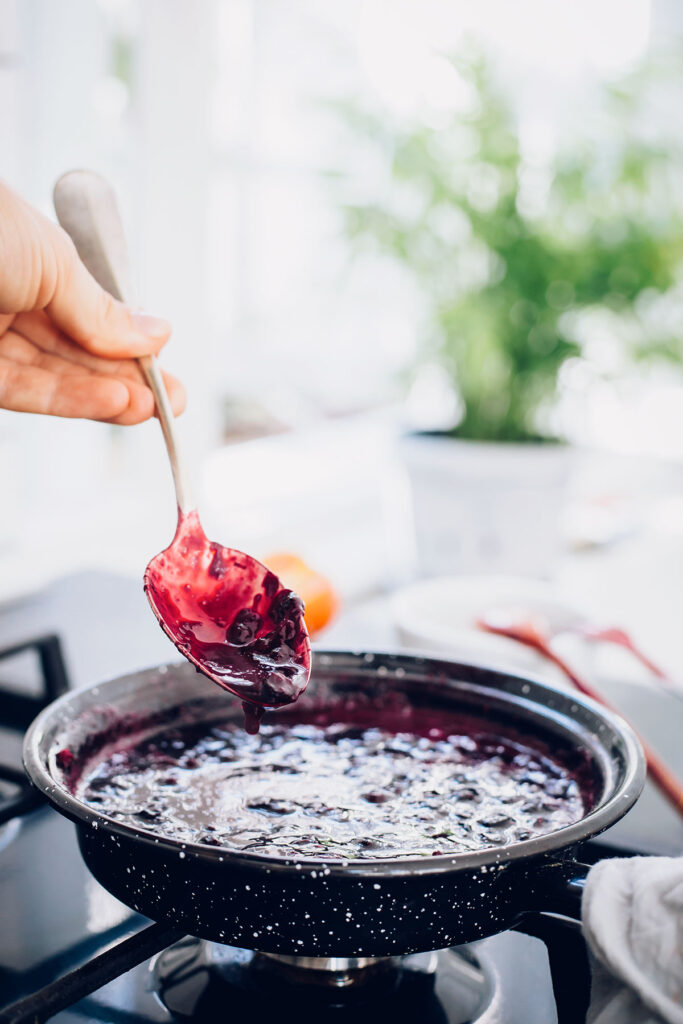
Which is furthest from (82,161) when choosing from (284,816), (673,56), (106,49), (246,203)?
(284,816)

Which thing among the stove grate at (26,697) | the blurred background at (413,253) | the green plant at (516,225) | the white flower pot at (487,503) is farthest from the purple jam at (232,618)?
the green plant at (516,225)

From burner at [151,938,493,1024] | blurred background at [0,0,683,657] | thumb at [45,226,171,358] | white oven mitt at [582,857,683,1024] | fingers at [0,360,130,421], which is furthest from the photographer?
blurred background at [0,0,683,657]

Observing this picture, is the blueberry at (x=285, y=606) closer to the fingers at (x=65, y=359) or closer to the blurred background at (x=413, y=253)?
the fingers at (x=65, y=359)

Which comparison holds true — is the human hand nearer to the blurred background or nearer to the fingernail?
the fingernail

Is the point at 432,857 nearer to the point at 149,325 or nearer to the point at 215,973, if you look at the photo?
the point at 215,973

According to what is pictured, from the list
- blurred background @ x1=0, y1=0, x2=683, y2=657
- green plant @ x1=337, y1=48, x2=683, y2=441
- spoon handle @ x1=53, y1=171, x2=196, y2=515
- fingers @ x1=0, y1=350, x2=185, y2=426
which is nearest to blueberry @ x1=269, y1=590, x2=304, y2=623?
spoon handle @ x1=53, y1=171, x2=196, y2=515

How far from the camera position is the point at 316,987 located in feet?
2.09

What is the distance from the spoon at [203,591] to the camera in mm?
677

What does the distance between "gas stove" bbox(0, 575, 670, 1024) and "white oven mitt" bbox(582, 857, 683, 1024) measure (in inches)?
0.9

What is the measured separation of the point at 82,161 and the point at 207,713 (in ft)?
3.91

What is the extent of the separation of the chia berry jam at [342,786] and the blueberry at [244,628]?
0.31 feet

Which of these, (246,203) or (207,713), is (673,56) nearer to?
(246,203)

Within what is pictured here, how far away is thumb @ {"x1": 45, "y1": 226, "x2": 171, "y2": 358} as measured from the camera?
2.37 ft

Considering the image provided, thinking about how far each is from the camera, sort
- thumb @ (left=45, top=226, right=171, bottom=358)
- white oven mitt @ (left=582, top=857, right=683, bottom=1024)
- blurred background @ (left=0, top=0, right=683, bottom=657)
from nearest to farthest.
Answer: white oven mitt @ (left=582, top=857, right=683, bottom=1024) < thumb @ (left=45, top=226, right=171, bottom=358) < blurred background @ (left=0, top=0, right=683, bottom=657)
